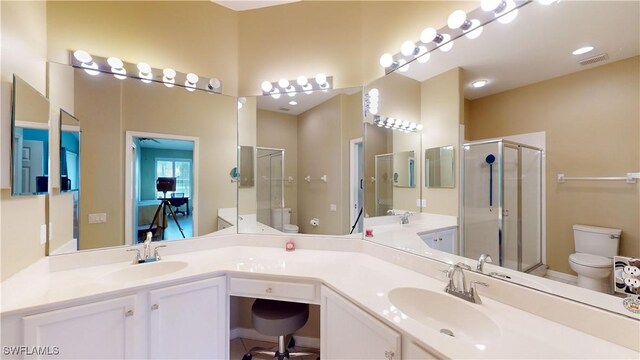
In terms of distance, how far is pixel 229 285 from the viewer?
161 centimetres

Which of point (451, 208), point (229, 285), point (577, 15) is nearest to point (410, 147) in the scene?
point (451, 208)

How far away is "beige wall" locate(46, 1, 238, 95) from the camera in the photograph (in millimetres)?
1635

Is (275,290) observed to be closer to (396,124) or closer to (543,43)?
(396,124)

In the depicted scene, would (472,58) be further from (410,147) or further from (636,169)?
(636,169)

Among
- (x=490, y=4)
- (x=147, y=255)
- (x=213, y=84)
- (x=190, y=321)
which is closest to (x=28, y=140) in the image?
(x=147, y=255)

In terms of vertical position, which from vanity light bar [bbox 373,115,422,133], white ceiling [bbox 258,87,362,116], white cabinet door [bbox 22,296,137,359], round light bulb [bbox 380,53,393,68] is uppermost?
round light bulb [bbox 380,53,393,68]

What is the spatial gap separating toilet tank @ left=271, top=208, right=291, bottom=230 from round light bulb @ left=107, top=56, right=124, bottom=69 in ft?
5.15

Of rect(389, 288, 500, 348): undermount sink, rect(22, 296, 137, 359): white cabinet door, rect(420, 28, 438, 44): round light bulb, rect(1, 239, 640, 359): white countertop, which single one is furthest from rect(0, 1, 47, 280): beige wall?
rect(420, 28, 438, 44): round light bulb

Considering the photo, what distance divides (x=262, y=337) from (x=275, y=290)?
985 millimetres

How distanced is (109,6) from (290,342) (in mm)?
2972

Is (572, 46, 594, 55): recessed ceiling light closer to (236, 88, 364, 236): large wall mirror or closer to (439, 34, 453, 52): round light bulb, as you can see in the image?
(439, 34, 453, 52): round light bulb

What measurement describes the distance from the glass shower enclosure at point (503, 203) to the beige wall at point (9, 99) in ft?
7.56

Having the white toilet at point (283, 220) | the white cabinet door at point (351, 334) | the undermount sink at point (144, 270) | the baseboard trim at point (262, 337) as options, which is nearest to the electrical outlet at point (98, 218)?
the undermount sink at point (144, 270)

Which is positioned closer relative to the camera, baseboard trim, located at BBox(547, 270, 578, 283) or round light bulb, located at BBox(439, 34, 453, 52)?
baseboard trim, located at BBox(547, 270, 578, 283)
